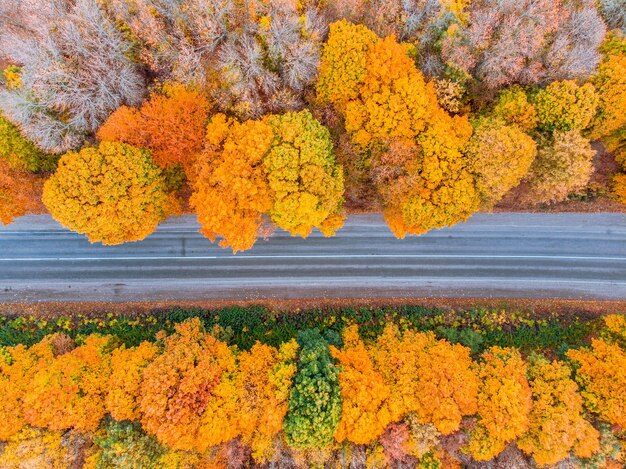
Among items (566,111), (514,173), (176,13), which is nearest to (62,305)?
(176,13)

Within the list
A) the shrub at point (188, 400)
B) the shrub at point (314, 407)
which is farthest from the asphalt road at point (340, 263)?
the shrub at point (314, 407)

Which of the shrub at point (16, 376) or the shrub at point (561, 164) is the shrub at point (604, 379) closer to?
the shrub at point (561, 164)

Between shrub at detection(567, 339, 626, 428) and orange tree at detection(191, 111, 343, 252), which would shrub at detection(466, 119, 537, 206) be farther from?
shrub at detection(567, 339, 626, 428)

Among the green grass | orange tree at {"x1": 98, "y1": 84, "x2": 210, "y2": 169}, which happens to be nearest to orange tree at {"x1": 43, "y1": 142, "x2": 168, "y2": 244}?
orange tree at {"x1": 98, "y1": 84, "x2": 210, "y2": 169}

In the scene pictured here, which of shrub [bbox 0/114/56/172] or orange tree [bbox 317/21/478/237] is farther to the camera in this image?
shrub [bbox 0/114/56/172]


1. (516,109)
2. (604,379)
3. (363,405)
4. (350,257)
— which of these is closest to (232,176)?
(350,257)
